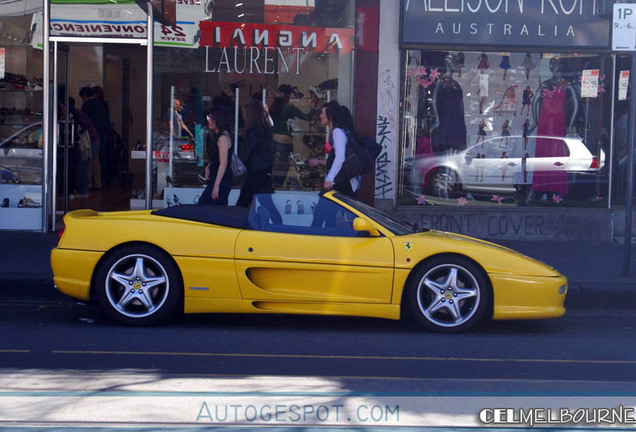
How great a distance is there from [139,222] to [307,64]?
5.61 m

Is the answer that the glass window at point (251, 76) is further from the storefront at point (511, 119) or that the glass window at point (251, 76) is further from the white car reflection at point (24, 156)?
the white car reflection at point (24, 156)

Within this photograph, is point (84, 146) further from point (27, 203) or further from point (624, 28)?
point (624, 28)

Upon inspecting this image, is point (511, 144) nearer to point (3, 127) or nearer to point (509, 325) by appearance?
point (509, 325)

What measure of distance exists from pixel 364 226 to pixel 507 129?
6.06 meters

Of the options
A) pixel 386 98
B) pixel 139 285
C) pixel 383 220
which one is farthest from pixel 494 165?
pixel 139 285

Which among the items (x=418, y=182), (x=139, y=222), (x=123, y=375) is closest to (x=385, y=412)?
(x=123, y=375)

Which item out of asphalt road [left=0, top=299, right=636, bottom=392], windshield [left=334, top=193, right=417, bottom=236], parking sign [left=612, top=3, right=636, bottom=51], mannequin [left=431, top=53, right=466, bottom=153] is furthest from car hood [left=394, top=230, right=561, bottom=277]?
mannequin [left=431, top=53, right=466, bottom=153]

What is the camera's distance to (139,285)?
7.48 meters

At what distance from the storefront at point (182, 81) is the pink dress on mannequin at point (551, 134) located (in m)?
2.81

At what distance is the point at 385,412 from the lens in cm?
503

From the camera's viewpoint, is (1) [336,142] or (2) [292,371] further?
(1) [336,142]

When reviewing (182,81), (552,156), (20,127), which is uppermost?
(182,81)

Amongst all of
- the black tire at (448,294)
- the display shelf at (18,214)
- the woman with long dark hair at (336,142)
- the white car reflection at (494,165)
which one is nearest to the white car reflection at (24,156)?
the display shelf at (18,214)

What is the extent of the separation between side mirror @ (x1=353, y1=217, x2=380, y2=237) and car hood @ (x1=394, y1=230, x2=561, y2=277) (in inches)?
7.3
